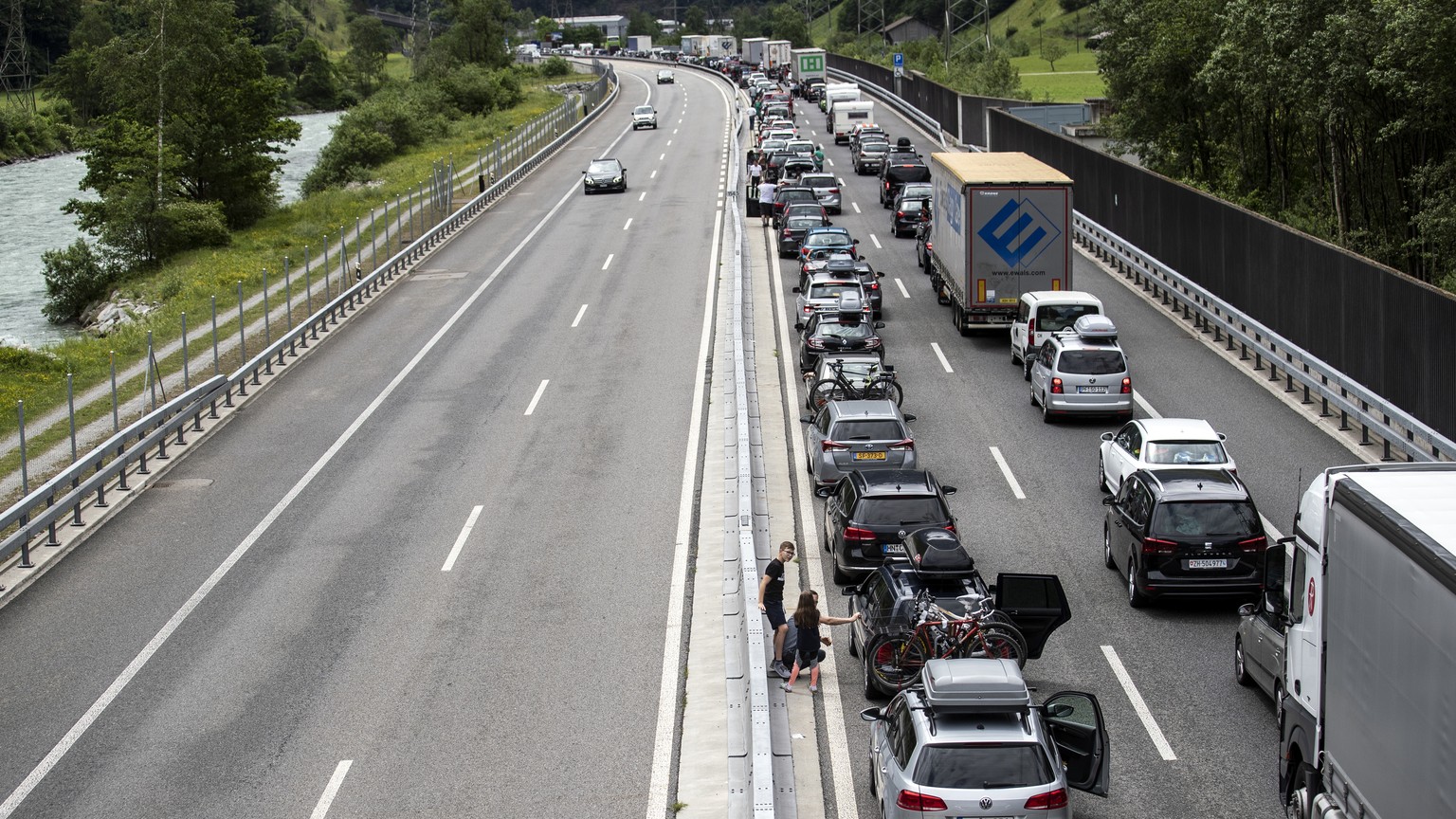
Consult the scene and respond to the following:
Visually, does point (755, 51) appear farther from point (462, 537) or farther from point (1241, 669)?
point (1241, 669)

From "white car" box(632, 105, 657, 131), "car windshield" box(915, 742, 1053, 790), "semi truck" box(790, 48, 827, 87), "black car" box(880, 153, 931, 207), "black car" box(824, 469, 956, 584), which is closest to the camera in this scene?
"car windshield" box(915, 742, 1053, 790)

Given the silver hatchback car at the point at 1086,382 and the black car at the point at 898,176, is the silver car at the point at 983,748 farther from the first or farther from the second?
the black car at the point at 898,176

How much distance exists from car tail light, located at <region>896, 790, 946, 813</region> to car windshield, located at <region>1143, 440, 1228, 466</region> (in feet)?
34.3

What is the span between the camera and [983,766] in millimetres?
11242

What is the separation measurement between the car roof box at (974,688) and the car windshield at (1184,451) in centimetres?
895

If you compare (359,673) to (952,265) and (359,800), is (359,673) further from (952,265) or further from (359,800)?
(952,265)

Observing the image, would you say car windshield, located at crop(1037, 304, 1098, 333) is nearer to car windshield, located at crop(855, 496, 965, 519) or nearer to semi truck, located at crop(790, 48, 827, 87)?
car windshield, located at crop(855, 496, 965, 519)

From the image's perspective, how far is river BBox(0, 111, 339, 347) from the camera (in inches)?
2089

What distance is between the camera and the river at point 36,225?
53062 mm

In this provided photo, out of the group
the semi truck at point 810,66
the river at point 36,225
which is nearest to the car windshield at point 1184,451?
the river at point 36,225

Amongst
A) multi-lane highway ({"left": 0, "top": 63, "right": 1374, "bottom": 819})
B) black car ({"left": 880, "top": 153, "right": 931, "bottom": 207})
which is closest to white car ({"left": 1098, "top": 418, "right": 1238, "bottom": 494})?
multi-lane highway ({"left": 0, "top": 63, "right": 1374, "bottom": 819})

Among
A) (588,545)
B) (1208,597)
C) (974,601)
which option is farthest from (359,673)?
(1208,597)

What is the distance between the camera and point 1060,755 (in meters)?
12.2

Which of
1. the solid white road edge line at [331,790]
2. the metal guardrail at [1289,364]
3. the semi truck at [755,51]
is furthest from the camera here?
the semi truck at [755,51]
